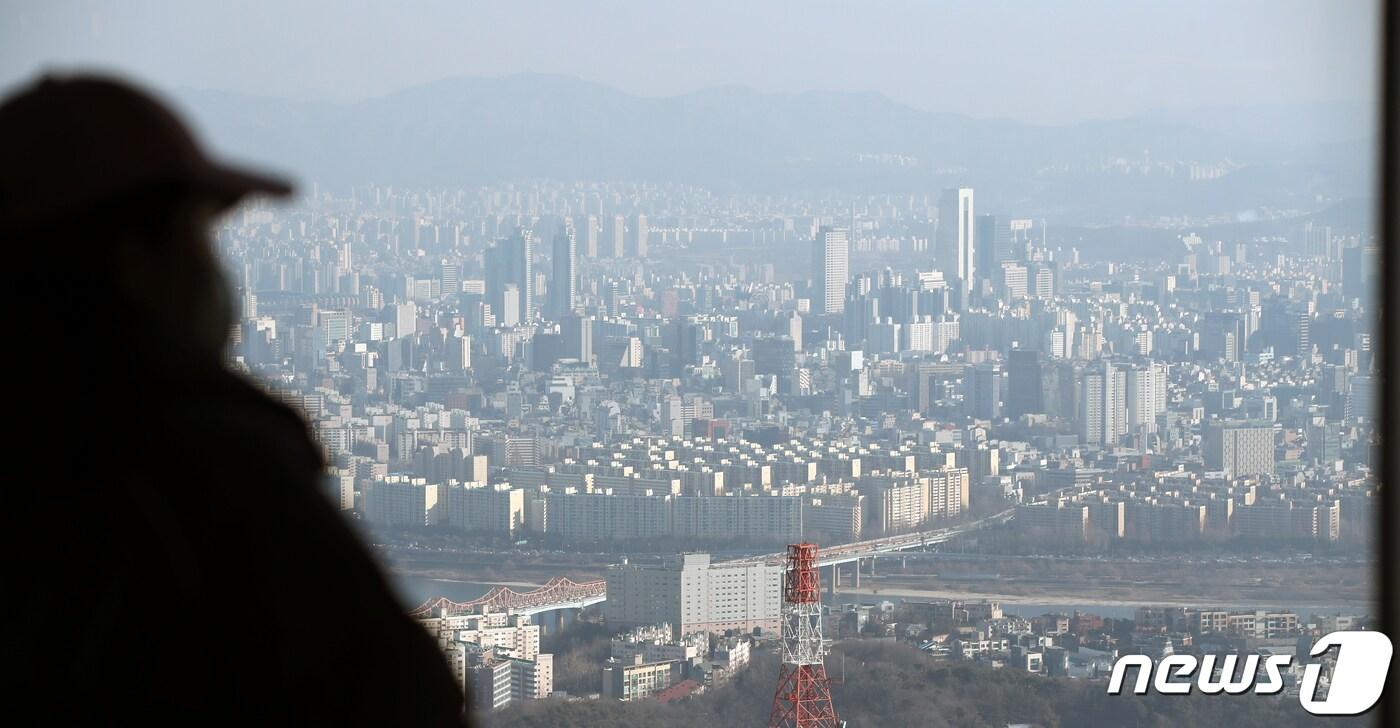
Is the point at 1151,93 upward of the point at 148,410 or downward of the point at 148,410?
upward

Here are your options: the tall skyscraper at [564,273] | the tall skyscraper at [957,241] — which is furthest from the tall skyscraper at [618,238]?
the tall skyscraper at [957,241]

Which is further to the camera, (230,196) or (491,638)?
(491,638)

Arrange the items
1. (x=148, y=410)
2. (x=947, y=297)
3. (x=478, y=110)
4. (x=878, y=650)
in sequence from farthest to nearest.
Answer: (x=478, y=110) → (x=947, y=297) → (x=878, y=650) → (x=148, y=410)

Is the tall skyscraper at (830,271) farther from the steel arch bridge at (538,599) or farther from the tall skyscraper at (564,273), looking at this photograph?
the steel arch bridge at (538,599)

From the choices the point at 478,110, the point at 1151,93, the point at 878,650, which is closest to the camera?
the point at 878,650

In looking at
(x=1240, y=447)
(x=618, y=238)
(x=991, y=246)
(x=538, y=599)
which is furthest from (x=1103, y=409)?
(x=538, y=599)

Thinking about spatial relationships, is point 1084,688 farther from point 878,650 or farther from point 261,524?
point 261,524

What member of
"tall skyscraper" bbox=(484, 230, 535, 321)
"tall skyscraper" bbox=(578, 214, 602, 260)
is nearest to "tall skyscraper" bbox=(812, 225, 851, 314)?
"tall skyscraper" bbox=(578, 214, 602, 260)

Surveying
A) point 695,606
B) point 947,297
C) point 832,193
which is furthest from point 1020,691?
point 832,193
